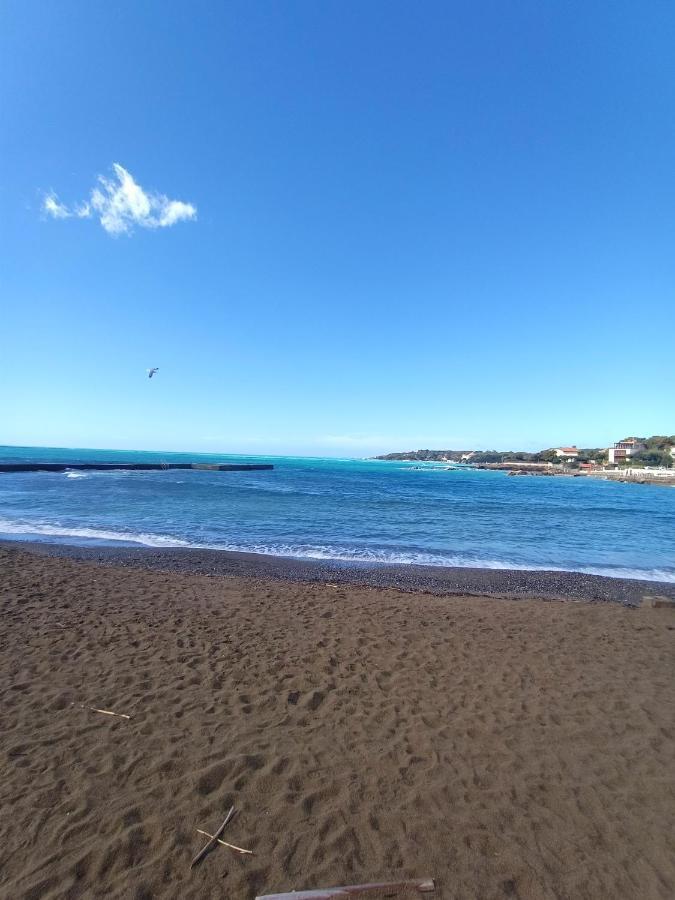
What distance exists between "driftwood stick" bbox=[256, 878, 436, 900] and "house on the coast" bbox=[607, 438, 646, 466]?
13705cm

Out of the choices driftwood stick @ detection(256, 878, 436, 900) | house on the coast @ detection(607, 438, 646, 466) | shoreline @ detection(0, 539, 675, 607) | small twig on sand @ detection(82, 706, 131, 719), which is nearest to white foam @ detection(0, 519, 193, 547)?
shoreline @ detection(0, 539, 675, 607)

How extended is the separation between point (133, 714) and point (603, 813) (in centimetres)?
405

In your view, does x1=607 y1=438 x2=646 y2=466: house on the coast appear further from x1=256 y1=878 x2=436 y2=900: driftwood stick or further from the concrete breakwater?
x1=256 y1=878 x2=436 y2=900: driftwood stick

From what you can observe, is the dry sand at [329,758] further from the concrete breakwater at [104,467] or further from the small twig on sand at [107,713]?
the concrete breakwater at [104,467]

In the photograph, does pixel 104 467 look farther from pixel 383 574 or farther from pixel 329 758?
pixel 329 758

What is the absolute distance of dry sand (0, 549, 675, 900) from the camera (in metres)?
2.64

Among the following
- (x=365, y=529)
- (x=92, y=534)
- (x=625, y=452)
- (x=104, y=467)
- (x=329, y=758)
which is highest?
(x=625, y=452)

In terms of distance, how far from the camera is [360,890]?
244 centimetres

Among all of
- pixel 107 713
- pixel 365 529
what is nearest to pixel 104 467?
pixel 365 529

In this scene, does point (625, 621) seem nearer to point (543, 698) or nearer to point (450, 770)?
point (543, 698)

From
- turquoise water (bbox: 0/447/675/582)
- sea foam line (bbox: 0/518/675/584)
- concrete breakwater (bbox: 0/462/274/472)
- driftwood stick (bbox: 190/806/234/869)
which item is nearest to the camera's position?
driftwood stick (bbox: 190/806/234/869)

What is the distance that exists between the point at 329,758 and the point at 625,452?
5867 inches

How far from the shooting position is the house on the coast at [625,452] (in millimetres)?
121850

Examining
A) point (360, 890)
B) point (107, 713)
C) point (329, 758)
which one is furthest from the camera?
point (107, 713)
